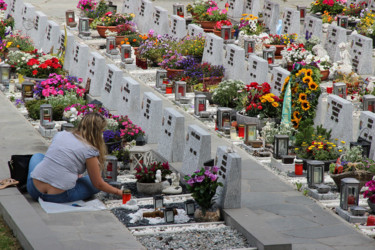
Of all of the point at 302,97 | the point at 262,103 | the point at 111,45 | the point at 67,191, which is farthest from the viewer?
the point at 111,45

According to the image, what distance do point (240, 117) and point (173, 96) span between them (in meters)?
2.67

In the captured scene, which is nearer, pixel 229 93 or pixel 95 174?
pixel 95 174

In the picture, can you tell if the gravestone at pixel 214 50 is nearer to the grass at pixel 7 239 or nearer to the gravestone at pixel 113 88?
the gravestone at pixel 113 88

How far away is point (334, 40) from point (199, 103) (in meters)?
6.11

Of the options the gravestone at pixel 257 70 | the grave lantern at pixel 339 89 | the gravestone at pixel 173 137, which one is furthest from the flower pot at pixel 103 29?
the gravestone at pixel 173 137

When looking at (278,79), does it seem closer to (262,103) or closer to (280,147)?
(262,103)

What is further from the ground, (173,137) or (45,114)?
(173,137)

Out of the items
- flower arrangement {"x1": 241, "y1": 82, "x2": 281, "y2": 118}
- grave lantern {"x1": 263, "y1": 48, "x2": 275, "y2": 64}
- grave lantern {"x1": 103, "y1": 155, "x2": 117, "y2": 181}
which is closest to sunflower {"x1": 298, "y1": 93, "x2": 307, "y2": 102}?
flower arrangement {"x1": 241, "y1": 82, "x2": 281, "y2": 118}

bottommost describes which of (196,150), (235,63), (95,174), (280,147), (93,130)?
(280,147)

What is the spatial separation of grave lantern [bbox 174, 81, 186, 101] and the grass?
802 cm

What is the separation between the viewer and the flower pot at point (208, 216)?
40.1ft

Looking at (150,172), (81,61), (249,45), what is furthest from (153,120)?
(249,45)

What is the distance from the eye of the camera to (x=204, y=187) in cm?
1213

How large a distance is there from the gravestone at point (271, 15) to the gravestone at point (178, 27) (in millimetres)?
2931
